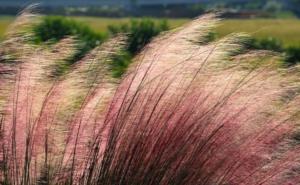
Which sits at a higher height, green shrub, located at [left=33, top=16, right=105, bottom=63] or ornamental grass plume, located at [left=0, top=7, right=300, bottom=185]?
ornamental grass plume, located at [left=0, top=7, right=300, bottom=185]

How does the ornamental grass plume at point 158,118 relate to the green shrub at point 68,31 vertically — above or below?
above

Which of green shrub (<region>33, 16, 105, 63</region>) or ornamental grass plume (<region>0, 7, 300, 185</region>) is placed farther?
green shrub (<region>33, 16, 105, 63</region>)

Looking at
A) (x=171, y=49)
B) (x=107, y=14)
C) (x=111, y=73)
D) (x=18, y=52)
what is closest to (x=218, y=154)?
(x=171, y=49)

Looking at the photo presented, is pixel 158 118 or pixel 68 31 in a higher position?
pixel 158 118

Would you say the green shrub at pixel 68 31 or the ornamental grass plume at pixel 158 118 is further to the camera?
the green shrub at pixel 68 31

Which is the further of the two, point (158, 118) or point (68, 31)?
point (68, 31)

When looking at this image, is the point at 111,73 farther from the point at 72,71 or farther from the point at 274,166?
the point at 274,166

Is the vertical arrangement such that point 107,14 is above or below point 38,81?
below

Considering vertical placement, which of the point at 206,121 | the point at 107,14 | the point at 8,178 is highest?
the point at 206,121
